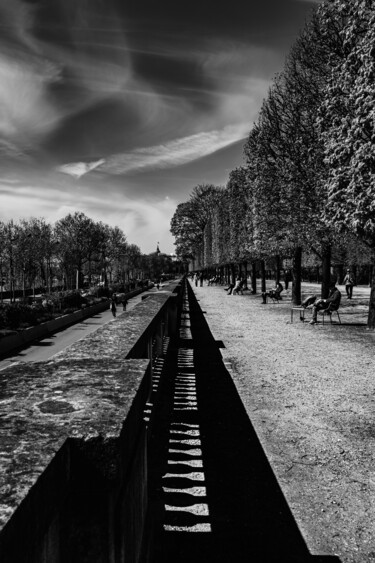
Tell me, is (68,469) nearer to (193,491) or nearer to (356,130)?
(193,491)

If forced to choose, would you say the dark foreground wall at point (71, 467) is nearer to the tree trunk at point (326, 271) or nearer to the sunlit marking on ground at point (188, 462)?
the sunlit marking on ground at point (188, 462)

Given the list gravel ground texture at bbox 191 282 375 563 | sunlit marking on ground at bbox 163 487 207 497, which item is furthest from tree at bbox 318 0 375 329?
sunlit marking on ground at bbox 163 487 207 497

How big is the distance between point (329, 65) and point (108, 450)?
58.2 feet

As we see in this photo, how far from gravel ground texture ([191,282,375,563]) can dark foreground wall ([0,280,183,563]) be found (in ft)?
6.41

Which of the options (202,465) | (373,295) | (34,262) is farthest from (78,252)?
(202,465)

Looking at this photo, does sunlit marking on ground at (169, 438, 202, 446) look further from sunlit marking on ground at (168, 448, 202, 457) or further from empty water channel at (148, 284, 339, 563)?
sunlit marking on ground at (168, 448, 202, 457)

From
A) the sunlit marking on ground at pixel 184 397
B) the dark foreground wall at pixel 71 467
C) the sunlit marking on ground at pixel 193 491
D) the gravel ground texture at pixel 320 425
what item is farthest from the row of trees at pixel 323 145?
the dark foreground wall at pixel 71 467

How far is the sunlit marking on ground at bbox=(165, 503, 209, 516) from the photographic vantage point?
3639mm

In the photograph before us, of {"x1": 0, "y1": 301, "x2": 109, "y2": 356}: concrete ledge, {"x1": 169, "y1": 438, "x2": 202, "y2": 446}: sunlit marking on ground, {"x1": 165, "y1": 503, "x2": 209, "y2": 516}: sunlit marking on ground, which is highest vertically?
{"x1": 165, "y1": 503, "x2": 209, "y2": 516}: sunlit marking on ground

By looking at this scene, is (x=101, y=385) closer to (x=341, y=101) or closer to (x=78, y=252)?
(x=341, y=101)

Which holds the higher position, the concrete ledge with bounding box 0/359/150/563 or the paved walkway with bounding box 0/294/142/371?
the concrete ledge with bounding box 0/359/150/563

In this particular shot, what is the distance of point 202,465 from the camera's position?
14.9ft

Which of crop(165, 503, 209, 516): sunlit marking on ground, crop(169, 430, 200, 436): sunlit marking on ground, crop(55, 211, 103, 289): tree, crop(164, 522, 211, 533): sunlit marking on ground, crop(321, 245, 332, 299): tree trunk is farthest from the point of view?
crop(55, 211, 103, 289): tree

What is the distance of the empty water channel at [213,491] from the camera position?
10.4ft
